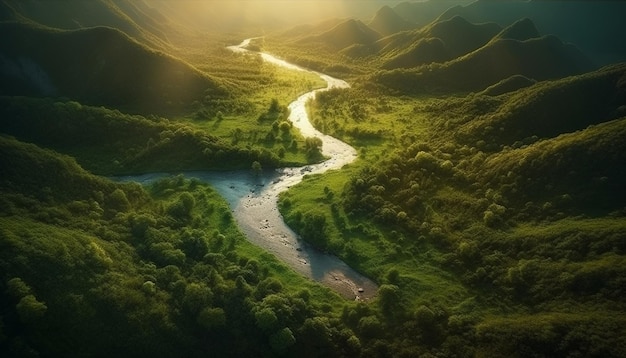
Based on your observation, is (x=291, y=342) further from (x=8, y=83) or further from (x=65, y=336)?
(x=8, y=83)

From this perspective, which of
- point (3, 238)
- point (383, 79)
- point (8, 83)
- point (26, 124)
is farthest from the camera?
point (383, 79)

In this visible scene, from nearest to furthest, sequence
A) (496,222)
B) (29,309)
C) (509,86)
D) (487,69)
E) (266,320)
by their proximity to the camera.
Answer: (29,309) < (266,320) < (496,222) < (509,86) < (487,69)

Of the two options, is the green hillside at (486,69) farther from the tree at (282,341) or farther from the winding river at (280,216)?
the tree at (282,341)

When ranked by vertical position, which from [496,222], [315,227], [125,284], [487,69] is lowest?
[125,284]

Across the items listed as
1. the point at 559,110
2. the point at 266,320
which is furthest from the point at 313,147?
the point at 266,320

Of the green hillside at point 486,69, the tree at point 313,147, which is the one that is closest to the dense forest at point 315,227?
the tree at point 313,147

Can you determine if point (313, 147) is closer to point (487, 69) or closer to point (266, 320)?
point (266, 320)

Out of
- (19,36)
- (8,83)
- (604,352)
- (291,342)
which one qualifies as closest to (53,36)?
(19,36)
